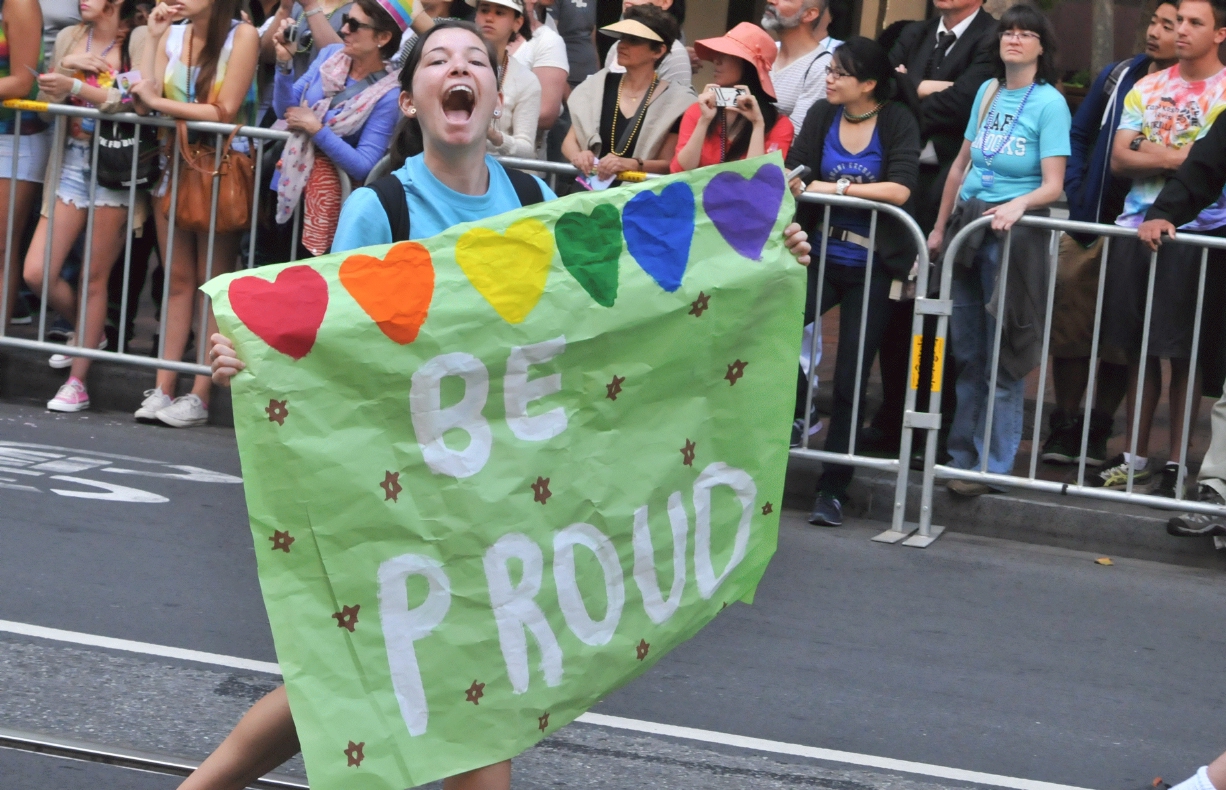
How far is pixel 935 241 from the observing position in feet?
25.2

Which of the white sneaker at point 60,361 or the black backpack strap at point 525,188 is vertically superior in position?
the black backpack strap at point 525,188

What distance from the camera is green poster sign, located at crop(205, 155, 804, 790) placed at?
309 centimetres

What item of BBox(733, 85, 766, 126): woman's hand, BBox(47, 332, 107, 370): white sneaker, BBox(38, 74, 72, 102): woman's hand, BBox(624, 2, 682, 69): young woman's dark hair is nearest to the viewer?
BBox(733, 85, 766, 126): woman's hand

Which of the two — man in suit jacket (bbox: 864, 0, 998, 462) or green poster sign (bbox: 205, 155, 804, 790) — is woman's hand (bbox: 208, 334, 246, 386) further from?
man in suit jacket (bbox: 864, 0, 998, 462)

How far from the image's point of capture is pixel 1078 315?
25.4 ft

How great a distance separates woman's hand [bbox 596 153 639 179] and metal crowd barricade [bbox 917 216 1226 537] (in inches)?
60.4

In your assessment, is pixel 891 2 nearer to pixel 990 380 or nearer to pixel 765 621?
pixel 990 380

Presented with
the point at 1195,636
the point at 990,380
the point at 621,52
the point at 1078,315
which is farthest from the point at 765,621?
the point at 621,52

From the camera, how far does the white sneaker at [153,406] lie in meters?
8.54

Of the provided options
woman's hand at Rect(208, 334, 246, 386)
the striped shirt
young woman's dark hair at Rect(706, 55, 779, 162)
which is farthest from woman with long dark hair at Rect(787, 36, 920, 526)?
woman's hand at Rect(208, 334, 246, 386)

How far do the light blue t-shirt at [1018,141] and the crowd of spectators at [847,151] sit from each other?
1 cm

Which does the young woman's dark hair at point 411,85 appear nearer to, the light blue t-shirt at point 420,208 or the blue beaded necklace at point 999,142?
the light blue t-shirt at point 420,208

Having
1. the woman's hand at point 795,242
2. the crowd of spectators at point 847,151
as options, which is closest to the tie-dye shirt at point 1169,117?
the crowd of spectators at point 847,151

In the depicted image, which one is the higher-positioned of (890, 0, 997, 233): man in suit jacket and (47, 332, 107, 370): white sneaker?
(890, 0, 997, 233): man in suit jacket
